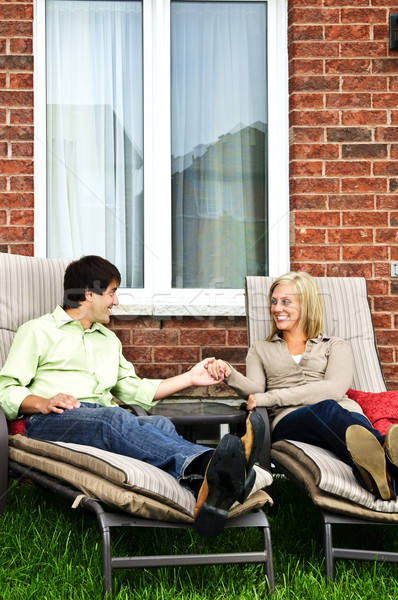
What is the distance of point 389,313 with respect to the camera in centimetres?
443

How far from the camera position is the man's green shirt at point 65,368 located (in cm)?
311

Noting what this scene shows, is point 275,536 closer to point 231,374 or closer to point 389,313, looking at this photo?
point 231,374

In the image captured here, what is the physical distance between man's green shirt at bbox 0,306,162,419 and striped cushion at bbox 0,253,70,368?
12.2 inches

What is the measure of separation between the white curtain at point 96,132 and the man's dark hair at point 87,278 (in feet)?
3.98

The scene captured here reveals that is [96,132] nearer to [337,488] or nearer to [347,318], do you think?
[347,318]

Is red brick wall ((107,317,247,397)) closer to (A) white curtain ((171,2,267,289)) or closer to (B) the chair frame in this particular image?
(A) white curtain ((171,2,267,289))

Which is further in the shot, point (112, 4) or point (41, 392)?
point (112, 4)

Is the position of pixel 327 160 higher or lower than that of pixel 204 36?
lower

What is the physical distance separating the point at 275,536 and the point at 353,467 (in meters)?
0.58

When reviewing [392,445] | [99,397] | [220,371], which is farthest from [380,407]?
[99,397]

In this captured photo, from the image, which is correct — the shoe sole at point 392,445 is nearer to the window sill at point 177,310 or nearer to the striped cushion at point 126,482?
the striped cushion at point 126,482

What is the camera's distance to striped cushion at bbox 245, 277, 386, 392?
3871 millimetres

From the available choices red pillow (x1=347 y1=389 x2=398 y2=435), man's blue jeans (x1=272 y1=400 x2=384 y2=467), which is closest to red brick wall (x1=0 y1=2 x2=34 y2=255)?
man's blue jeans (x1=272 y1=400 x2=384 y2=467)

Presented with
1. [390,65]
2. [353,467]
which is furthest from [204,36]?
[353,467]
